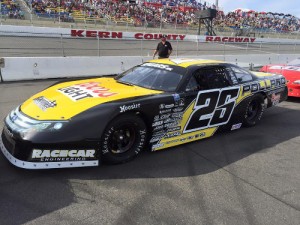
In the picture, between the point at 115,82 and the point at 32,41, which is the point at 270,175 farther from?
the point at 32,41

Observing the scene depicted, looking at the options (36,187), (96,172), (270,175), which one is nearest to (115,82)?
(96,172)

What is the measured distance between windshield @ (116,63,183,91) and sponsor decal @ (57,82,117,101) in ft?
1.93

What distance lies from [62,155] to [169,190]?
4.20 feet

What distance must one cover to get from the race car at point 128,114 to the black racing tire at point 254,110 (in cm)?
5

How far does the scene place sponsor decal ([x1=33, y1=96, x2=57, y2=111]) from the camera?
12.5 ft

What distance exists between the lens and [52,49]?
1378cm

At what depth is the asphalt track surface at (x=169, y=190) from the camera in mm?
2932

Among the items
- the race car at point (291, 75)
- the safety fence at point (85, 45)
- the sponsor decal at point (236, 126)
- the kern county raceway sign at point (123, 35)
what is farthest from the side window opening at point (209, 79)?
the kern county raceway sign at point (123, 35)

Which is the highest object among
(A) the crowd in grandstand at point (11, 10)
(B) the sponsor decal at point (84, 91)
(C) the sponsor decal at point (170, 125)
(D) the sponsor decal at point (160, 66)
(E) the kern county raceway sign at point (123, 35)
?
(A) the crowd in grandstand at point (11, 10)

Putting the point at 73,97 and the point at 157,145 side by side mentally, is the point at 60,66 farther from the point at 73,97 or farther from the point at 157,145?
the point at 157,145

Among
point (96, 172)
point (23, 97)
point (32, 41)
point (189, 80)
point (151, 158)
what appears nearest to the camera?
point (96, 172)

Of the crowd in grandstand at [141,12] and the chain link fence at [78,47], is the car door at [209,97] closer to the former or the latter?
the chain link fence at [78,47]

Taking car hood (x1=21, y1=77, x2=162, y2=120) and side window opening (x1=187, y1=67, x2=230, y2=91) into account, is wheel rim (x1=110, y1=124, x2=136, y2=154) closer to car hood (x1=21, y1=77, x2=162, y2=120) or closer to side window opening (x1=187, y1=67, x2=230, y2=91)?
car hood (x1=21, y1=77, x2=162, y2=120)

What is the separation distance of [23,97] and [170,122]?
4.56 meters
